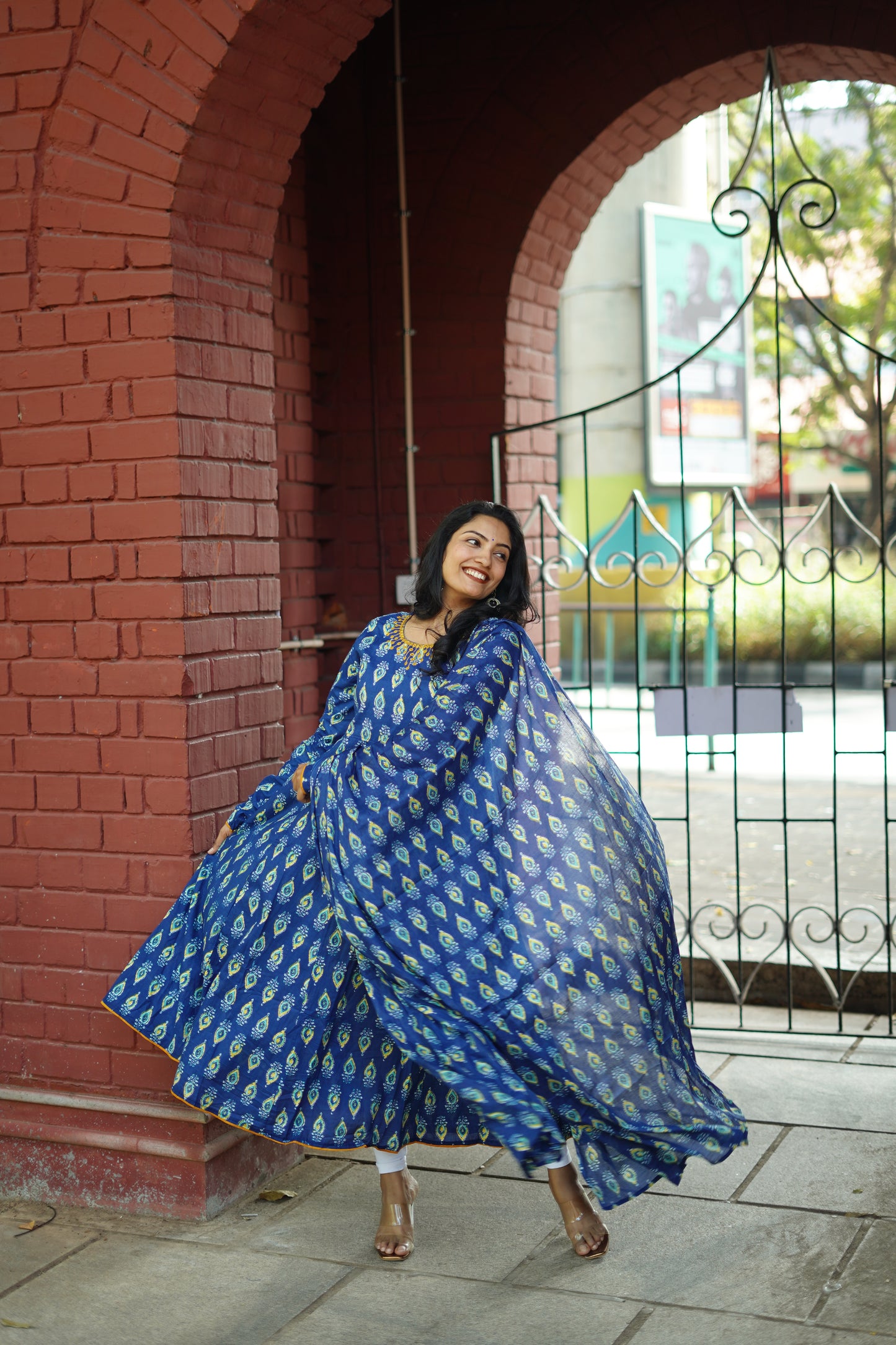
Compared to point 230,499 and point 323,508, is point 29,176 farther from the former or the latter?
point 323,508

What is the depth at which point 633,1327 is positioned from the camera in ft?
9.46

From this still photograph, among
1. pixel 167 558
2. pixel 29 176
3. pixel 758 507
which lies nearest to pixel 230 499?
pixel 167 558

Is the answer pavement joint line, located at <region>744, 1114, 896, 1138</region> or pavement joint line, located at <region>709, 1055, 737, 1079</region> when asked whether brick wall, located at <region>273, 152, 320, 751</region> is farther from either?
pavement joint line, located at <region>744, 1114, 896, 1138</region>

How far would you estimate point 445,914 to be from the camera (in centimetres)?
310

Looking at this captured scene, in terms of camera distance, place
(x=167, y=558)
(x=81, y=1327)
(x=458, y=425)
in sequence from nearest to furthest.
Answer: (x=81, y=1327)
(x=167, y=558)
(x=458, y=425)

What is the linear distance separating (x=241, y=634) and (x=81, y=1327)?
5.38 ft

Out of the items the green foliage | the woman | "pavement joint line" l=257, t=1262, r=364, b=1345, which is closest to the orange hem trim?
the woman

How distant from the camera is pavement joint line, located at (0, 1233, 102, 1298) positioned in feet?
10.3

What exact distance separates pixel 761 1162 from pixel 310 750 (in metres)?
1.62

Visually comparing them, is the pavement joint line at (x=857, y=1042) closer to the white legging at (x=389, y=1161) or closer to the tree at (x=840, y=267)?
the white legging at (x=389, y=1161)

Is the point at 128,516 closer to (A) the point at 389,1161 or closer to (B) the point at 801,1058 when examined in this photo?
(A) the point at 389,1161

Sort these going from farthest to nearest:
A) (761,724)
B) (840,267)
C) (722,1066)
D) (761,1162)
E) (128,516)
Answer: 1. (840,267)
2. (761,724)
3. (722,1066)
4. (761,1162)
5. (128,516)

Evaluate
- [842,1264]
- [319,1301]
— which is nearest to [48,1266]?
[319,1301]

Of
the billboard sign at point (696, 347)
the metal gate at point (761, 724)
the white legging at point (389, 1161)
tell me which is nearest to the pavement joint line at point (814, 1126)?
the metal gate at point (761, 724)
